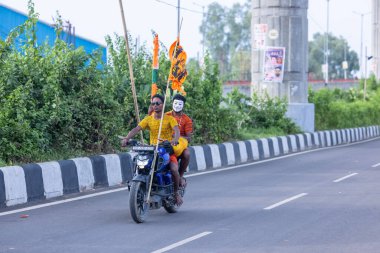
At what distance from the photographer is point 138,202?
33.9 ft

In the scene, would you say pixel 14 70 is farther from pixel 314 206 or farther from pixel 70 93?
pixel 314 206

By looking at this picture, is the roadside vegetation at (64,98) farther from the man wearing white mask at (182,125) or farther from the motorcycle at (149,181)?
the motorcycle at (149,181)

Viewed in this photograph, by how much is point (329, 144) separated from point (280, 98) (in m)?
3.36

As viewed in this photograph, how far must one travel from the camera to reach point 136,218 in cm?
1016

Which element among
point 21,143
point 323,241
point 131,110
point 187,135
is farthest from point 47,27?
point 323,241

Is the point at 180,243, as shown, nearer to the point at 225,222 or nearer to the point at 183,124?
the point at 225,222

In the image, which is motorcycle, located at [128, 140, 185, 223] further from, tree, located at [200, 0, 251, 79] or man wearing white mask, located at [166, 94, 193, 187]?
tree, located at [200, 0, 251, 79]

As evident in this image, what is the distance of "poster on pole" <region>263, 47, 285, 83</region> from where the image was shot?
1075 inches

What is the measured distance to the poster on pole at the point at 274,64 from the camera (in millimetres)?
27297

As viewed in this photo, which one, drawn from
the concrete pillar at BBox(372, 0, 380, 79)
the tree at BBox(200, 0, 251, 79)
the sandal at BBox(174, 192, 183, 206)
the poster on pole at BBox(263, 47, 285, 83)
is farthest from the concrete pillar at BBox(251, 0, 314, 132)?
the tree at BBox(200, 0, 251, 79)

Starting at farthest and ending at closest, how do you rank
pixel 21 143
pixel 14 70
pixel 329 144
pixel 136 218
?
pixel 329 144 < pixel 14 70 < pixel 21 143 < pixel 136 218

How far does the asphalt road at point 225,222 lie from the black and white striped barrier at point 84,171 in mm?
543

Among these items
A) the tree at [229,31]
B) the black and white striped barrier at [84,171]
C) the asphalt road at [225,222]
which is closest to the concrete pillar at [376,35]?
the black and white striped barrier at [84,171]

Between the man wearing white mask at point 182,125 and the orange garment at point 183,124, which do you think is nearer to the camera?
the man wearing white mask at point 182,125
